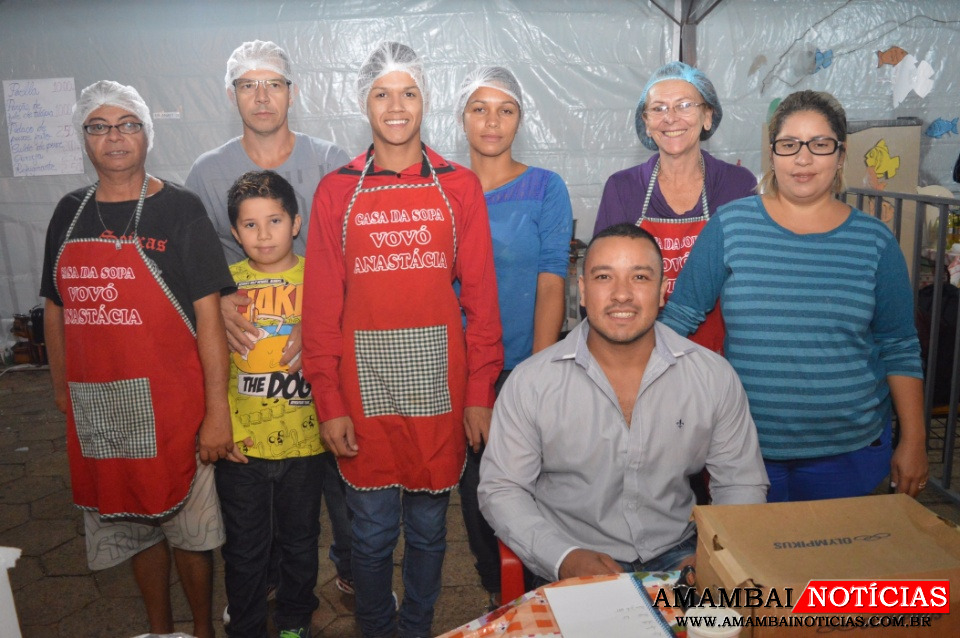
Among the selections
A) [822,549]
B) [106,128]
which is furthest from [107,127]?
[822,549]

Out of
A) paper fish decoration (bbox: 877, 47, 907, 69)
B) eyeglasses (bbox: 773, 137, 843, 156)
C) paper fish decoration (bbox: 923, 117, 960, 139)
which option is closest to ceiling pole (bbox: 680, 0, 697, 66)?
paper fish decoration (bbox: 877, 47, 907, 69)

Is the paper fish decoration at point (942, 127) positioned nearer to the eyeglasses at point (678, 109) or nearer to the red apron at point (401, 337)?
the eyeglasses at point (678, 109)

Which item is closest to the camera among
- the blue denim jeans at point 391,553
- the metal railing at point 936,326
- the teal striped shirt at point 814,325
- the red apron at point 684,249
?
the teal striped shirt at point 814,325

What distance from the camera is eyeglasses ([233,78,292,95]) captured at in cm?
272

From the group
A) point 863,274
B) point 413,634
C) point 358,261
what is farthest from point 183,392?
point 863,274

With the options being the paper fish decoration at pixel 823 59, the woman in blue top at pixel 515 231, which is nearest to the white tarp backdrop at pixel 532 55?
the paper fish decoration at pixel 823 59

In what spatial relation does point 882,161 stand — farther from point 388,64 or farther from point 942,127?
point 388,64

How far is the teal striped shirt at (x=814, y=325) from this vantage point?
204 cm

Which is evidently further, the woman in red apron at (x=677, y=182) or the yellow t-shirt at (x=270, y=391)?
the woman in red apron at (x=677, y=182)

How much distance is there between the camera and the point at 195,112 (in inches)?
229

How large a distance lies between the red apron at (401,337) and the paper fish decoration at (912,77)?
4.95 m

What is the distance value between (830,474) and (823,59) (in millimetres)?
4565

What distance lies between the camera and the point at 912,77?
5.68 metres

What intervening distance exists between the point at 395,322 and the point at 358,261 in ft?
0.70
